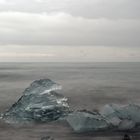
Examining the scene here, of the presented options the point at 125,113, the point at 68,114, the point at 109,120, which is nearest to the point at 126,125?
the point at 109,120

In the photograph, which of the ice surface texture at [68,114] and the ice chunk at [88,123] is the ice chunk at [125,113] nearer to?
the ice surface texture at [68,114]

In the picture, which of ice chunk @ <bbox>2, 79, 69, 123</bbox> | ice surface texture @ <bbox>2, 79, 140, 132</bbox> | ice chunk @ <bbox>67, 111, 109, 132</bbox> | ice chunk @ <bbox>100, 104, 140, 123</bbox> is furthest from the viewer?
ice chunk @ <bbox>2, 79, 69, 123</bbox>

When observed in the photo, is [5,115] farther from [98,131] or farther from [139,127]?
[139,127]

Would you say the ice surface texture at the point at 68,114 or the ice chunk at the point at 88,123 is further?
the ice surface texture at the point at 68,114

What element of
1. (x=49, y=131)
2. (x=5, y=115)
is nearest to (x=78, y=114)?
(x=49, y=131)

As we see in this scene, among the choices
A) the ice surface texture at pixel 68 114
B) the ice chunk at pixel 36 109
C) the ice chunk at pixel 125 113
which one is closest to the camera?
the ice surface texture at pixel 68 114

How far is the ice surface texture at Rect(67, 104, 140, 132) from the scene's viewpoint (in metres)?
22.4

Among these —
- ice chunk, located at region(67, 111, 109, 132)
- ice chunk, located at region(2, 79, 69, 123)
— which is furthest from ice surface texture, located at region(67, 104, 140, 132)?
ice chunk, located at region(2, 79, 69, 123)

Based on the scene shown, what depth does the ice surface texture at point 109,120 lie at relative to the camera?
73.6 ft

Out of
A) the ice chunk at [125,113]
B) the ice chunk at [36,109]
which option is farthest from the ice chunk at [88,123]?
the ice chunk at [36,109]

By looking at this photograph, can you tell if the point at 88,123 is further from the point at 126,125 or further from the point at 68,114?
the point at 68,114

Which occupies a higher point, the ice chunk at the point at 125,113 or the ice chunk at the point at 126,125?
the ice chunk at the point at 125,113

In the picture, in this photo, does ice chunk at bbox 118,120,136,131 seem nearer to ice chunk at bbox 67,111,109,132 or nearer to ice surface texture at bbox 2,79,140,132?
ice surface texture at bbox 2,79,140,132

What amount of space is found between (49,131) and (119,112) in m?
5.61
